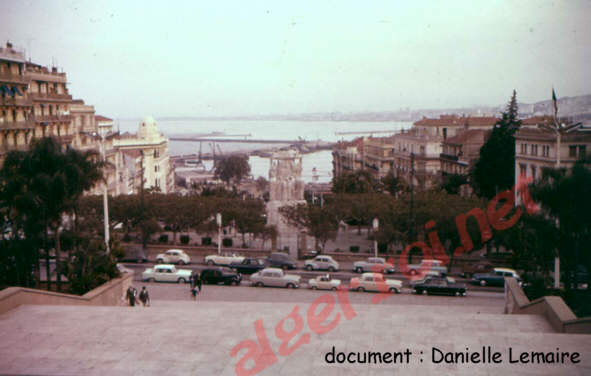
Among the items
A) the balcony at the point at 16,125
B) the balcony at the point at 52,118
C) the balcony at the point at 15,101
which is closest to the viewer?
the balcony at the point at 16,125

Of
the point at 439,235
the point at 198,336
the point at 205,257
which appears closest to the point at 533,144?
the point at 439,235

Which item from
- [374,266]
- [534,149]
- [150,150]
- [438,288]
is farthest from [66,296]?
[150,150]

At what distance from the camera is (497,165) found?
35.2 m

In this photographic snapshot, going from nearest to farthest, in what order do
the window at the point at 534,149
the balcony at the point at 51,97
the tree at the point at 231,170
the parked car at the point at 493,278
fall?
the parked car at the point at 493,278
the window at the point at 534,149
the balcony at the point at 51,97
the tree at the point at 231,170

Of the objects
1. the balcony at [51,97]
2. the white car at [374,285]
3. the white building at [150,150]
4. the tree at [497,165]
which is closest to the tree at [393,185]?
the tree at [497,165]

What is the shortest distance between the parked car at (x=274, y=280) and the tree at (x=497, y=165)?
17.5 m

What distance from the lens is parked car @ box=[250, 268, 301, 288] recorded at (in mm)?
20906

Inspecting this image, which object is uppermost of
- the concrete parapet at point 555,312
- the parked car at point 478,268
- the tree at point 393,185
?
the tree at point 393,185

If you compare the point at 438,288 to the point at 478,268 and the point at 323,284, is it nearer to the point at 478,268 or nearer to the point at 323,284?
the point at 323,284

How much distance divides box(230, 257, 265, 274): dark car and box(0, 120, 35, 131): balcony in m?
11.3

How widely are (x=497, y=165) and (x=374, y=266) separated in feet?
47.1

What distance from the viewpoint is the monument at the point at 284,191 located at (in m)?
33.3

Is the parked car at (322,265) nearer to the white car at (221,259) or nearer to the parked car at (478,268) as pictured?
the white car at (221,259)

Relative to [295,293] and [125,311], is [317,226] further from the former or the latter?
[125,311]
